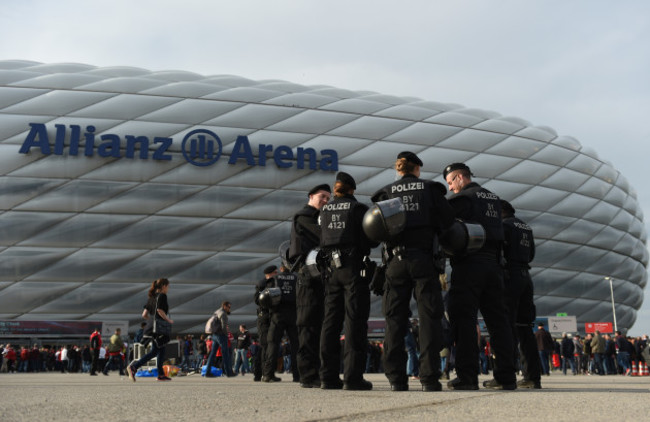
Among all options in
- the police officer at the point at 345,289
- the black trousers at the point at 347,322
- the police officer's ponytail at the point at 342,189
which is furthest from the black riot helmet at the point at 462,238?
the police officer's ponytail at the point at 342,189

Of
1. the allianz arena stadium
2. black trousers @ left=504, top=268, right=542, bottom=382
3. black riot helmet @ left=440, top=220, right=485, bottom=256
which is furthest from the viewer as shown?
the allianz arena stadium

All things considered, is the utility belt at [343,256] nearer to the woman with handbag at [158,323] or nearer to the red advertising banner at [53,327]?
the woman with handbag at [158,323]

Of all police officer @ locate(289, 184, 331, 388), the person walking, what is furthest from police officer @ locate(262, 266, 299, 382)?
the person walking

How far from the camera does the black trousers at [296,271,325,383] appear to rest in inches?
184

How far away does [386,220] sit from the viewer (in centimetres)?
378

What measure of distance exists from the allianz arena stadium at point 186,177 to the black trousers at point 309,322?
55.5 ft

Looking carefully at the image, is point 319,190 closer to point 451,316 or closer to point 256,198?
point 451,316

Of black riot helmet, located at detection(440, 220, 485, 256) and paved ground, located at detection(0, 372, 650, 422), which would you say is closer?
paved ground, located at detection(0, 372, 650, 422)

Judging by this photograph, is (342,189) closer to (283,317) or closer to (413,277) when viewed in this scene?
(413,277)

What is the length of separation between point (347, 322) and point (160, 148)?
18.5 m

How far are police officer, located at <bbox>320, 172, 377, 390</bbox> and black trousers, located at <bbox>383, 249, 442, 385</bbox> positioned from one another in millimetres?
254

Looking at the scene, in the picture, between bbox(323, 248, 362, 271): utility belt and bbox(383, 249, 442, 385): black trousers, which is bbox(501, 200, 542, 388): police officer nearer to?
bbox(383, 249, 442, 385): black trousers

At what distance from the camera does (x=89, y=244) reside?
67.6 ft

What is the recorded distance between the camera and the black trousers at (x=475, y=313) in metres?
4.07
